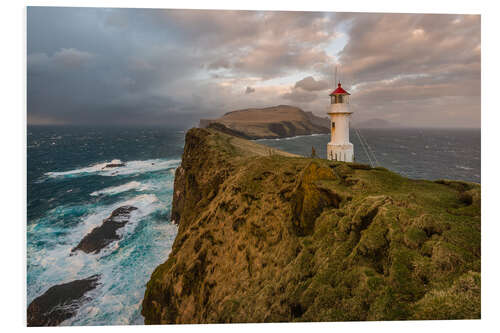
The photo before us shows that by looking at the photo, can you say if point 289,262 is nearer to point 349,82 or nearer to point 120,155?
point 349,82

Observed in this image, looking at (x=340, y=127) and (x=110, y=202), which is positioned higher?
(x=340, y=127)

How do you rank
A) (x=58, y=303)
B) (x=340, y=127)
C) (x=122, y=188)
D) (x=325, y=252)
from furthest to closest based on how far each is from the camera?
(x=122, y=188)
(x=340, y=127)
(x=58, y=303)
(x=325, y=252)

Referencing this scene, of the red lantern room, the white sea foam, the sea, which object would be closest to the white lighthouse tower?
the red lantern room

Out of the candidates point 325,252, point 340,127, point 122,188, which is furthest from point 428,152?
point 122,188

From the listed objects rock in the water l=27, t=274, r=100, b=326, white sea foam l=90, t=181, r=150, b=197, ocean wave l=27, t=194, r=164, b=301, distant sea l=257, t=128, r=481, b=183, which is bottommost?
rock in the water l=27, t=274, r=100, b=326

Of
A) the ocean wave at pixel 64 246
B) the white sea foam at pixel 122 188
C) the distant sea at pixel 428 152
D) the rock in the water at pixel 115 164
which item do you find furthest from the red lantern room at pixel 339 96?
the rock in the water at pixel 115 164

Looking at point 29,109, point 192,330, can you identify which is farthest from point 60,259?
point 192,330

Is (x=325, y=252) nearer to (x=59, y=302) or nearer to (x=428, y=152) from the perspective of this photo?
(x=59, y=302)

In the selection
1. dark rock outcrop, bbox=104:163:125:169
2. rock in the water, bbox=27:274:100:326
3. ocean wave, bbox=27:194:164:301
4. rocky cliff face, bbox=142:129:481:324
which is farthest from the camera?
dark rock outcrop, bbox=104:163:125:169

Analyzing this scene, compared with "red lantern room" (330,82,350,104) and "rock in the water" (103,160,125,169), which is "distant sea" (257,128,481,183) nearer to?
"red lantern room" (330,82,350,104)
